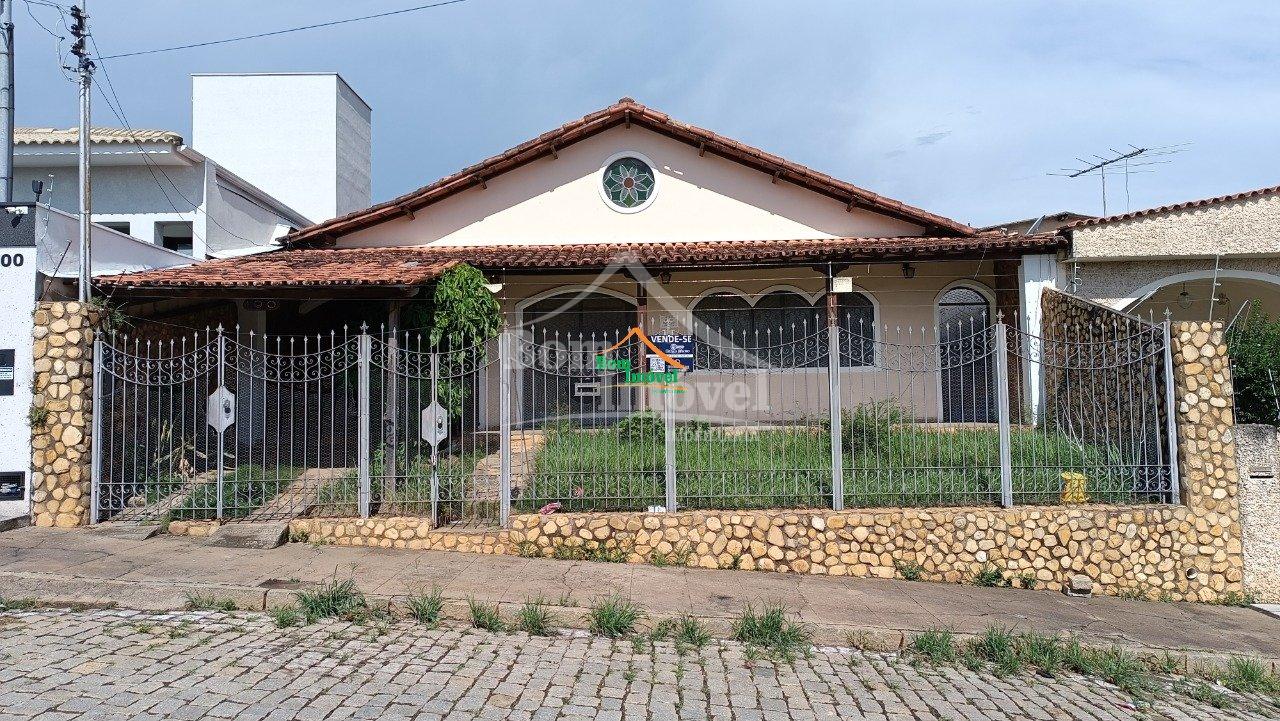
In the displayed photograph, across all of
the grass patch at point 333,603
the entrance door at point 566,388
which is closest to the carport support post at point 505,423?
the entrance door at point 566,388

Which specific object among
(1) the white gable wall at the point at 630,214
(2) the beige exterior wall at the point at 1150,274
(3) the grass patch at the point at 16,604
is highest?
(1) the white gable wall at the point at 630,214

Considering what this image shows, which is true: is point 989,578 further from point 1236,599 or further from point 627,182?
point 627,182

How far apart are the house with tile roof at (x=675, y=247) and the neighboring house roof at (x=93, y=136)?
2.59 meters

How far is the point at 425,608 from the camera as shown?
214 inches

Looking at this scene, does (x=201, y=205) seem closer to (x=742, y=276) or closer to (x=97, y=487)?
(x=97, y=487)

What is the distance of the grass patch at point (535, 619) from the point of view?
17.4ft

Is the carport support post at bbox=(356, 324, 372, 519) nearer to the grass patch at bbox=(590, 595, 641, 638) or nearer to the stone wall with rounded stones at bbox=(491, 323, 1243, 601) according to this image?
the stone wall with rounded stones at bbox=(491, 323, 1243, 601)

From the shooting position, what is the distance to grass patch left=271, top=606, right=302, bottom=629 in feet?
17.0

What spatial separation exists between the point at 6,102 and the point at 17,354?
3509 mm

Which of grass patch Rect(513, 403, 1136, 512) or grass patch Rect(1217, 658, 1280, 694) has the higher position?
grass patch Rect(513, 403, 1136, 512)

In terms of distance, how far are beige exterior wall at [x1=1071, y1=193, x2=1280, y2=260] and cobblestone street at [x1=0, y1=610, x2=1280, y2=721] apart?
22.9 feet

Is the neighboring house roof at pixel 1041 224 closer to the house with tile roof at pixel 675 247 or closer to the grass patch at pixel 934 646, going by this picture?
the house with tile roof at pixel 675 247

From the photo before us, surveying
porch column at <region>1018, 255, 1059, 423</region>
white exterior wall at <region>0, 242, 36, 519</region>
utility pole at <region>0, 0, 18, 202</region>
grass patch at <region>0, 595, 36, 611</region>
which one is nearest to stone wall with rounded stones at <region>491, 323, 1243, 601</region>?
grass patch at <region>0, 595, 36, 611</region>

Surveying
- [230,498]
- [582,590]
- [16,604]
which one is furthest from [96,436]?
[582,590]
